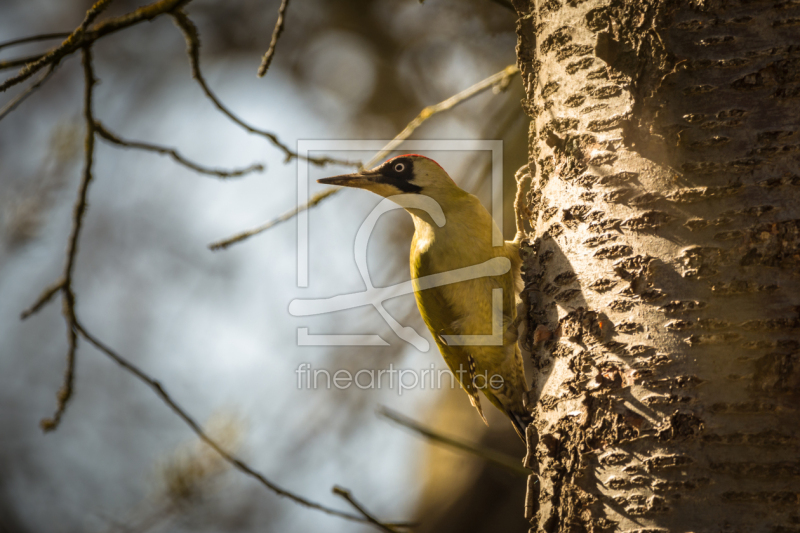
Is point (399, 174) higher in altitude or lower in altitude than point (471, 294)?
higher

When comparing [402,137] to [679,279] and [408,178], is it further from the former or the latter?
[679,279]

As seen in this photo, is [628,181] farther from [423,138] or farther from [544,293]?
[423,138]

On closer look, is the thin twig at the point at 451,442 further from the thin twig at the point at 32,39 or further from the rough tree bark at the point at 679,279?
the thin twig at the point at 32,39

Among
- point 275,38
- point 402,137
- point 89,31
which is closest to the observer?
point 89,31

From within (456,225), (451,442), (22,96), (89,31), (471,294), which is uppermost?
(89,31)

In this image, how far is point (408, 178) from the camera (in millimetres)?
3297

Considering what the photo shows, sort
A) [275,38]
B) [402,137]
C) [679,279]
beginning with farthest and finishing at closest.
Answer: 1. [402,137]
2. [275,38]
3. [679,279]

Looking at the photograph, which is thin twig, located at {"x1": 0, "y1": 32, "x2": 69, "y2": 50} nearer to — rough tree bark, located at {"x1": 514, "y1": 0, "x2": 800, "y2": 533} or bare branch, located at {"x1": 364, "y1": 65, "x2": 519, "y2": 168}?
bare branch, located at {"x1": 364, "y1": 65, "x2": 519, "y2": 168}

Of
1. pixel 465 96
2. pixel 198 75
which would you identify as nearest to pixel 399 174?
pixel 465 96

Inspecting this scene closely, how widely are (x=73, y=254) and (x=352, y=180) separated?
1.40 m

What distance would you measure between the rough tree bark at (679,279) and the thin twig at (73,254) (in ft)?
5.41

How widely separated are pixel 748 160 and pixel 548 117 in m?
0.63

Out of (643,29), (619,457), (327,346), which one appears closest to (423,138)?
(327,346)

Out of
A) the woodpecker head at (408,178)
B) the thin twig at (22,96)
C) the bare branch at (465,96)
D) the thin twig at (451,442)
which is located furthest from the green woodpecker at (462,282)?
the thin twig at (22,96)
